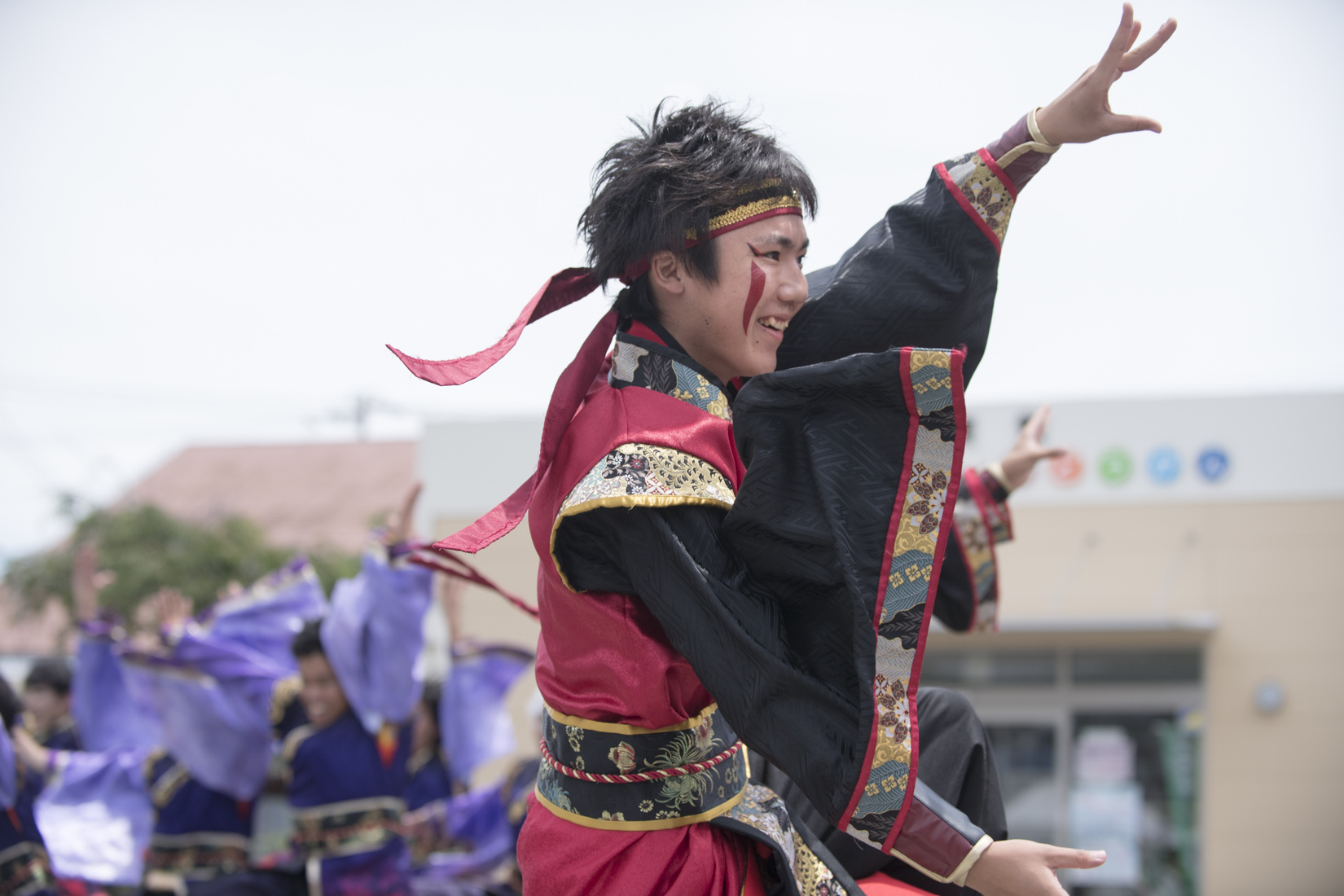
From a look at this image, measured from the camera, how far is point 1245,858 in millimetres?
9844

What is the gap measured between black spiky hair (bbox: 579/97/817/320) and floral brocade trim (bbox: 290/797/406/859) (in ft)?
12.0

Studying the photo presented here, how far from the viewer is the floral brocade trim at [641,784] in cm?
175

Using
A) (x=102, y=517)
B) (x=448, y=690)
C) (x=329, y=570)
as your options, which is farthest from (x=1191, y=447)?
(x=102, y=517)

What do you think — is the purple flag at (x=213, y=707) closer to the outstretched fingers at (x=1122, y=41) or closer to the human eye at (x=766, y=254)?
the human eye at (x=766, y=254)

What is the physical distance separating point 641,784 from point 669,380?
618mm

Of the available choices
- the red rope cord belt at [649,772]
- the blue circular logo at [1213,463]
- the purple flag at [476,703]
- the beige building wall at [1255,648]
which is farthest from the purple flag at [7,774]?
the blue circular logo at [1213,463]

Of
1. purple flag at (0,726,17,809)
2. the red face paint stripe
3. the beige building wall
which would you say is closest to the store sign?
the beige building wall

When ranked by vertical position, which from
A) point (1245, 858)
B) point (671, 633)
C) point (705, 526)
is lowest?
point (1245, 858)

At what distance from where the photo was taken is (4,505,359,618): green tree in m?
14.0

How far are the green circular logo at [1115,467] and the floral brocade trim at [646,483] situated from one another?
367 inches

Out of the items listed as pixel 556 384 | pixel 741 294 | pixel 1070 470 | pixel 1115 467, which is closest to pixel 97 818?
pixel 556 384

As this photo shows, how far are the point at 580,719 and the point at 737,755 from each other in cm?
27

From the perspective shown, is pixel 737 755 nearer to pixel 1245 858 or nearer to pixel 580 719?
pixel 580 719

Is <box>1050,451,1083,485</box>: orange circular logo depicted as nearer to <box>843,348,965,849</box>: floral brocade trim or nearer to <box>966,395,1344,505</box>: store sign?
<box>966,395,1344,505</box>: store sign
